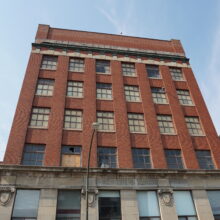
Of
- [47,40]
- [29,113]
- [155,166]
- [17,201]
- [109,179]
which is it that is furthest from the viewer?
[47,40]

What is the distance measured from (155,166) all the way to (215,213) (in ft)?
17.5

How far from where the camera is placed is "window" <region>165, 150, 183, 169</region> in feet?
60.5

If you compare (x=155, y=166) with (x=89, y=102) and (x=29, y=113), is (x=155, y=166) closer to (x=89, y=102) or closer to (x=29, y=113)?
(x=89, y=102)

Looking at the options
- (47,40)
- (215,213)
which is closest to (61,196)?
(215,213)

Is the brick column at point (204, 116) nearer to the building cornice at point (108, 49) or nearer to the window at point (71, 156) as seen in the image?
the building cornice at point (108, 49)

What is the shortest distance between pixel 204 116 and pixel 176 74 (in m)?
6.47

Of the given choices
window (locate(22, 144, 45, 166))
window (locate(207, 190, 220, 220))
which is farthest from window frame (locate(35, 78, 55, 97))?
window (locate(207, 190, 220, 220))

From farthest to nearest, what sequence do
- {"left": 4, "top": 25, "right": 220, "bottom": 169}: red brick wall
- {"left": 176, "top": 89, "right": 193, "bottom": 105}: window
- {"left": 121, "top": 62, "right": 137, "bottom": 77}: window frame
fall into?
{"left": 121, "top": 62, "right": 137, "bottom": 77}: window frame < {"left": 176, "top": 89, "right": 193, "bottom": 105}: window < {"left": 4, "top": 25, "right": 220, "bottom": 169}: red brick wall

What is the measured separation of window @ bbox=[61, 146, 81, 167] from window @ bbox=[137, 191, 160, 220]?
17.3 ft

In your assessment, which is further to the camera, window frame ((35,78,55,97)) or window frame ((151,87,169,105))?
window frame ((151,87,169,105))

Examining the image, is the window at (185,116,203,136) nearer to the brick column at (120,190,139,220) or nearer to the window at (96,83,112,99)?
the window at (96,83,112,99)

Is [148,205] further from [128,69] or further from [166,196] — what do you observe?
[128,69]

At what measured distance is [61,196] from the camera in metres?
15.2

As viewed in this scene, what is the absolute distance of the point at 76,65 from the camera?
79.3 ft
